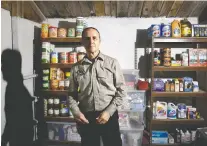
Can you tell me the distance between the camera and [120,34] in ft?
10.0

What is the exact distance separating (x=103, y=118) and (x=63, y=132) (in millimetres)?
1550

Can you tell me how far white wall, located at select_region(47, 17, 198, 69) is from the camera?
3039 millimetres

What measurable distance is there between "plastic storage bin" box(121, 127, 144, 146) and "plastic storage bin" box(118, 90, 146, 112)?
0.29m

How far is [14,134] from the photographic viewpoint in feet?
7.47

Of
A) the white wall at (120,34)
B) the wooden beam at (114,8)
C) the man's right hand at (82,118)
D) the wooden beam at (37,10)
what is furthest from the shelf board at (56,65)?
the man's right hand at (82,118)

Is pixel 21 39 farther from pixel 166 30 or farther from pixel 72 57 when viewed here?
pixel 166 30

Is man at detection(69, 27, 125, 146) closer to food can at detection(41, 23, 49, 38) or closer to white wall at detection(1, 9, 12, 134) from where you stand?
white wall at detection(1, 9, 12, 134)

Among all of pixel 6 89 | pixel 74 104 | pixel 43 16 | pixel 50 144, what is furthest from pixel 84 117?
pixel 43 16

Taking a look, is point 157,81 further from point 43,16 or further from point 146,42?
point 43,16

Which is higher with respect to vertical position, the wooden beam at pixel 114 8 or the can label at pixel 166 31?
the wooden beam at pixel 114 8

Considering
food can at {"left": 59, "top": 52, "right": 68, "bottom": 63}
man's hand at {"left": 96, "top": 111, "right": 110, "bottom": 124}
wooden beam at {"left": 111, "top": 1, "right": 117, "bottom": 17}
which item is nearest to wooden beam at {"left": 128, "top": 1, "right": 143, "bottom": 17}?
wooden beam at {"left": 111, "top": 1, "right": 117, "bottom": 17}

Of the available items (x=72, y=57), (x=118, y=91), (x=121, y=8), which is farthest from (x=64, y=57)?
(x=118, y=91)

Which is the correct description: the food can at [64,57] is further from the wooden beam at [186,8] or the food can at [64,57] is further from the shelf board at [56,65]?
the wooden beam at [186,8]

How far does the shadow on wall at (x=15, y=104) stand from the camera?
2.15m
